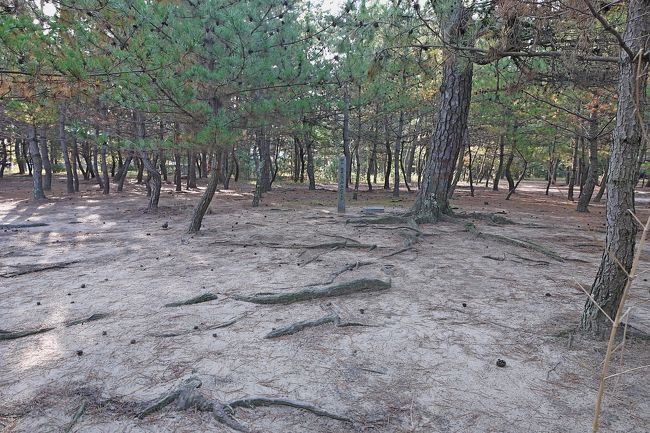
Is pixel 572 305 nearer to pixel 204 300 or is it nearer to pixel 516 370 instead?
pixel 516 370

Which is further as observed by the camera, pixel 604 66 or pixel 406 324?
pixel 604 66

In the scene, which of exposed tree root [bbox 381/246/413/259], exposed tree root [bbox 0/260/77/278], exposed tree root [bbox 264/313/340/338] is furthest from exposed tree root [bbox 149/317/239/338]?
exposed tree root [bbox 0/260/77/278]

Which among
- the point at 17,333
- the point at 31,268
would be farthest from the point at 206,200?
the point at 17,333

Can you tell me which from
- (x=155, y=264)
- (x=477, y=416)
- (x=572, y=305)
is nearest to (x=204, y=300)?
(x=155, y=264)

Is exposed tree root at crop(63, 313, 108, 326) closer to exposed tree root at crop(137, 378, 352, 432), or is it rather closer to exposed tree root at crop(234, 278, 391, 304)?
exposed tree root at crop(234, 278, 391, 304)

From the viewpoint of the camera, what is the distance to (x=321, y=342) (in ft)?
11.3

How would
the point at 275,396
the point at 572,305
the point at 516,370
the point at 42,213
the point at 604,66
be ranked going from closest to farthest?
the point at 275,396
the point at 516,370
the point at 572,305
the point at 604,66
the point at 42,213

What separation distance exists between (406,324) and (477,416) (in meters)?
1.37

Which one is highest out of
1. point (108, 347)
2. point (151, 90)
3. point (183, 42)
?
point (183, 42)

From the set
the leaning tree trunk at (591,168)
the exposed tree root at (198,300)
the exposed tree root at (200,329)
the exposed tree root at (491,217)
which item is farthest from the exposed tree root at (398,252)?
the leaning tree trunk at (591,168)

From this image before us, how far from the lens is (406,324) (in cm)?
377

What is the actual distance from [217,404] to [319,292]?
211cm

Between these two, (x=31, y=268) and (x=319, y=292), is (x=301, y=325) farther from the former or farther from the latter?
(x=31, y=268)

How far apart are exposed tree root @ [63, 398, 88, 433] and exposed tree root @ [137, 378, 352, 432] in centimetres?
35
